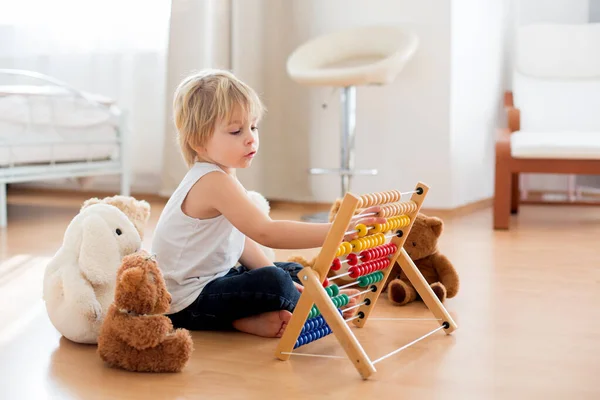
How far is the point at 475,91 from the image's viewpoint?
4230mm

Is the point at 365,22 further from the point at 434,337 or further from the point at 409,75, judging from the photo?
the point at 434,337

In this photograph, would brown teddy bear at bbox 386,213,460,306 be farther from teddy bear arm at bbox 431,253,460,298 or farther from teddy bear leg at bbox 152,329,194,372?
teddy bear leg at bbox 152,329,194,372

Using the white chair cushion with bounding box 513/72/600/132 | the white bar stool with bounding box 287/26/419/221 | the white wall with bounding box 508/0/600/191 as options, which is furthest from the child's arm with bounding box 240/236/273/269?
the white wall with bounding box 508/0/600/191

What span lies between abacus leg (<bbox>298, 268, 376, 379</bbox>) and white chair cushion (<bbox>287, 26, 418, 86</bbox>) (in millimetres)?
2118

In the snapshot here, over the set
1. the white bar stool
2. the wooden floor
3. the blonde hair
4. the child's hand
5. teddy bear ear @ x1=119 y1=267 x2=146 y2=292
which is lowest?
the wooden floor

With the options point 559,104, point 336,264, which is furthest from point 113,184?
point 336,264

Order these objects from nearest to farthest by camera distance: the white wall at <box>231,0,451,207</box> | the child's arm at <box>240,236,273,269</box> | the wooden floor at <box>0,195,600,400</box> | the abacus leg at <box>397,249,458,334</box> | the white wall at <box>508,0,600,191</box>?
the wooden floor at <box>0,195,600,400</box> → the abacus leg at <box>397,249,458,334</box> → the child's arm at <box>240,236,273,269</box> → the white wall at <box>231,0,451,207</box> → the white wall at <box>508,0,600,191</box>

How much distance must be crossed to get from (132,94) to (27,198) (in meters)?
0.86

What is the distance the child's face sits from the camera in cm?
171

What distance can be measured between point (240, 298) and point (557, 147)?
2.10 meters

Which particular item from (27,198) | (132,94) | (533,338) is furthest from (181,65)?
(533,338)

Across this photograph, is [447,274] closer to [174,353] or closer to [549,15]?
[174,353]

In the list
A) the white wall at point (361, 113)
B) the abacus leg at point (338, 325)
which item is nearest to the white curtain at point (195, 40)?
the white wall at point (361, 113)

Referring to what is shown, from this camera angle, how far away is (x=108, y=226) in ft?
5.84
